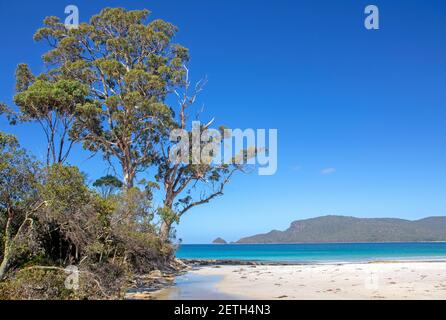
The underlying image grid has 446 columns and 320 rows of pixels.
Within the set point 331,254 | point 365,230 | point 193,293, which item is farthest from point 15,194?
point 365,230

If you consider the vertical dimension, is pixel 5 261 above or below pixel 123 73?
below

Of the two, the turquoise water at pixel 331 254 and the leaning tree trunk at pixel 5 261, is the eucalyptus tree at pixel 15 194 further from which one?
the turquoise water at pixel 331 254

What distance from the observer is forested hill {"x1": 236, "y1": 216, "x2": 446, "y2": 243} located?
159m

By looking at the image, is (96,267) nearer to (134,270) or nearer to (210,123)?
(134,270)

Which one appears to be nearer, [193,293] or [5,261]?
[5,261]

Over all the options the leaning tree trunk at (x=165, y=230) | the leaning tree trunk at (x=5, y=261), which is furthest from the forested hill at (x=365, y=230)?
the leaning tree trunk at (x=5, y=261)

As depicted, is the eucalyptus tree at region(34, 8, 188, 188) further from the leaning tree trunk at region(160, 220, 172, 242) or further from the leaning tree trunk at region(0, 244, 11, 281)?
the leaning tree trunk at region(0, 244, 11, 281)

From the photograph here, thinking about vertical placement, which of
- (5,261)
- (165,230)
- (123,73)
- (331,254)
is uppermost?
(123,73)

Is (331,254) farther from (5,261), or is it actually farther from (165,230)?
(5,261)

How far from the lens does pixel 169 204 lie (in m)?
29.9

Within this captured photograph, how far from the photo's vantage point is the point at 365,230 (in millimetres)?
168500

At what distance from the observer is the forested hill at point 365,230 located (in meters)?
159

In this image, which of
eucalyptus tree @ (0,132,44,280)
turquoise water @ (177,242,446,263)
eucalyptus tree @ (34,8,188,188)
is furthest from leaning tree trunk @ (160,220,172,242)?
turquoise water @ (177,242,446,263)
